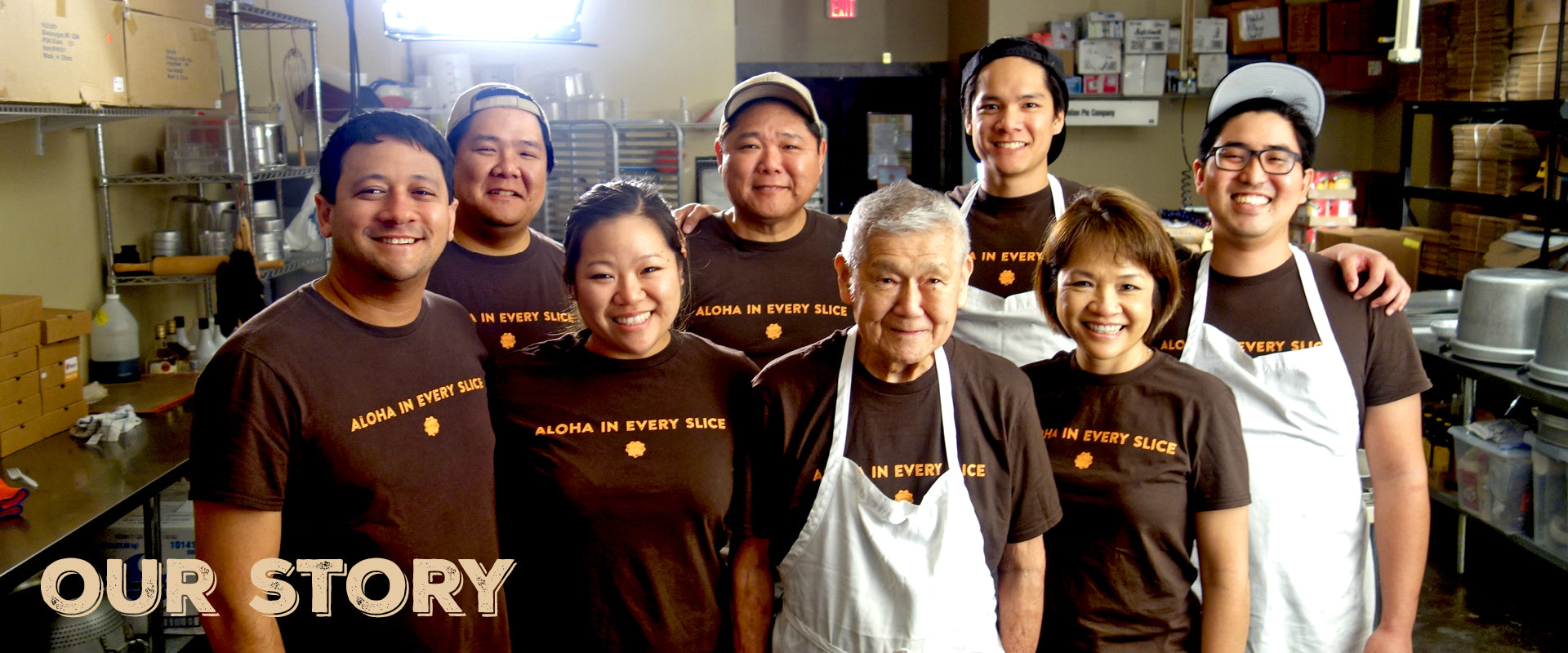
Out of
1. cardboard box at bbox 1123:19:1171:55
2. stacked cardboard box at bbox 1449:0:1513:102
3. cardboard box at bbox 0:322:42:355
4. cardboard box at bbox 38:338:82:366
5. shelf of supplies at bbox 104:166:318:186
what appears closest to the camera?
cardboard box at bbox 0:322:42:355

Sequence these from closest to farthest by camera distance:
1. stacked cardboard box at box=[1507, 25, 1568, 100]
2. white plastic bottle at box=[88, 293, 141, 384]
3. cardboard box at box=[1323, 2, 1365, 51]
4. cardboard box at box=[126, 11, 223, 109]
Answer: cardboard box at box=[126, 11, 223, 109] → white plastic bottle at box=[88, 293, 141, 384] → stacked cardboard box at box=[1507, 25, 1568, 100] → cardboard box at box=[1323, 2, 1365, 51]

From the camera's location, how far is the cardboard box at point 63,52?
2.78m

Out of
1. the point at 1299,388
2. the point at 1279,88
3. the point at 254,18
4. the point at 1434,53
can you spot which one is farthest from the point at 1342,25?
the point at 254,18

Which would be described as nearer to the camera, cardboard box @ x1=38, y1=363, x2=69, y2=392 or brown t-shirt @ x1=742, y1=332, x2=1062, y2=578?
brown t-shirt @ x1=742, y1=332, x2=1062, y2=578

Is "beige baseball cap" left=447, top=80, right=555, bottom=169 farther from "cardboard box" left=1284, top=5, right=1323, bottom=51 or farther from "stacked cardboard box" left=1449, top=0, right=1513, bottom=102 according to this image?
"cardboard box" left=1284, top=5, right=1323, bottom=51

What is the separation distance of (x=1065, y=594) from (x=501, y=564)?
0.94 m

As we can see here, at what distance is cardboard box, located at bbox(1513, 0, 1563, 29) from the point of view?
16.6ft

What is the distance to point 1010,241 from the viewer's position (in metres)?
2.27

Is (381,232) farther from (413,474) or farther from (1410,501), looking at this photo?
(1410,501)

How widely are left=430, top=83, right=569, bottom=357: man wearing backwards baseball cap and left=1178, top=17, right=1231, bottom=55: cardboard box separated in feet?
20.7

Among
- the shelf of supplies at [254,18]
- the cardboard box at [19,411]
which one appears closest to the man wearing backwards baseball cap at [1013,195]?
the cardboard box at [19,411]

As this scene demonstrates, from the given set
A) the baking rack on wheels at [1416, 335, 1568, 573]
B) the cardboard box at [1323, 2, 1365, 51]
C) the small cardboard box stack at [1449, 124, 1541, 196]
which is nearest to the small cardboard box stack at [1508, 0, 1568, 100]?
the small cardboard box stack at [1449, 124, 1541, 196]

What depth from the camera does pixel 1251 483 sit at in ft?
6.32

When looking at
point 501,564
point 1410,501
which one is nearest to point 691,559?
point 501,564
